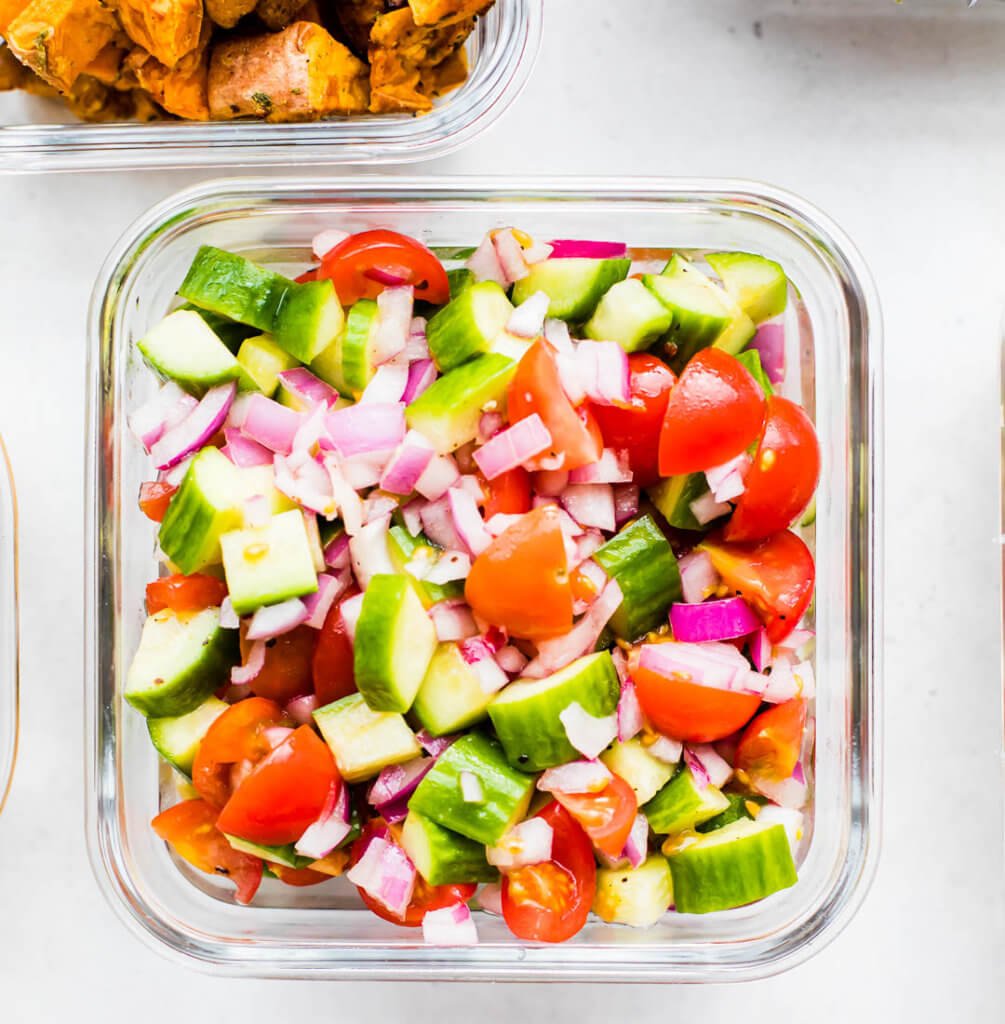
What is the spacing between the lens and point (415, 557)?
1.26 m

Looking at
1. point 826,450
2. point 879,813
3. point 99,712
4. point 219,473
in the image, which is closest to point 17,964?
point 99,712

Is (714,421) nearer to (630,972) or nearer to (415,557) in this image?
(415,557)

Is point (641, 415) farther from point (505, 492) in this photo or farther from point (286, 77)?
point (286, 77)

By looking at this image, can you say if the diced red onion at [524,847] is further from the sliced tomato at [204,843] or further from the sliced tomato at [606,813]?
the sliced tomato at [204,843]

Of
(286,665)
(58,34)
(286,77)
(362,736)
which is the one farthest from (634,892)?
(58,34)

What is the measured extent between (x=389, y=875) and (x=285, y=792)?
0.15 m

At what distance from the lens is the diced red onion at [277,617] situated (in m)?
1.22

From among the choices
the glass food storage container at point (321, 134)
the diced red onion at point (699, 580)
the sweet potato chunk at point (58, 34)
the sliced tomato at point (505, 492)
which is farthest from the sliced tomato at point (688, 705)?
the sweet potato chunk at point (58, 34)

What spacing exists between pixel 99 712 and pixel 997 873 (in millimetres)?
1219

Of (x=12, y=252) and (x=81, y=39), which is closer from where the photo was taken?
(x=81, y=39)

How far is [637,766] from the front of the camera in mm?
1266

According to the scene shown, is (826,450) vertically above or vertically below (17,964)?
above

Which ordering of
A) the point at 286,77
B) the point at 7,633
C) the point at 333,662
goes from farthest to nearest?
the point at 7,633 → the point at 286,77 → the point at 333,662

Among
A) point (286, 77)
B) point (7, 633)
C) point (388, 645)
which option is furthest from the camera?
point (7, 633)
